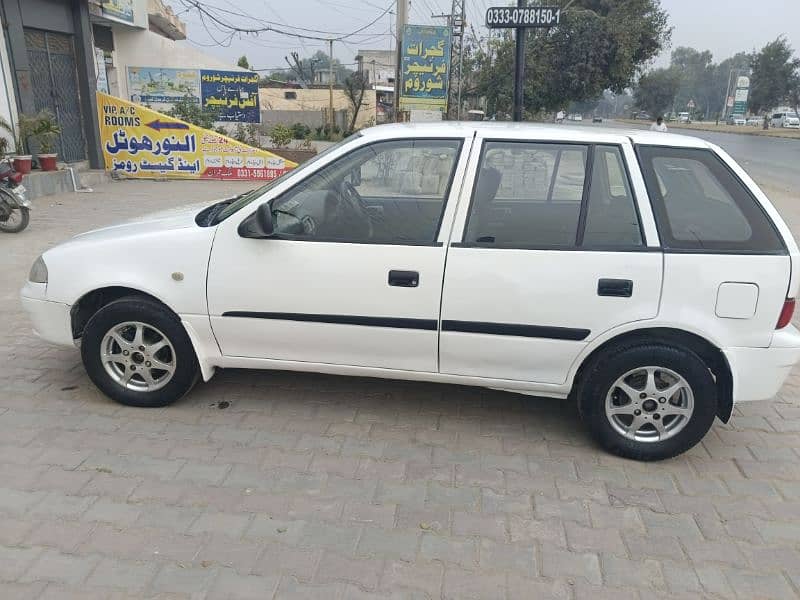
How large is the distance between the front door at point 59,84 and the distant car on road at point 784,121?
76.7m

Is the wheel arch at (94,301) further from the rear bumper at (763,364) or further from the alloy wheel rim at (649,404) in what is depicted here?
the rear bumper at (763,364)

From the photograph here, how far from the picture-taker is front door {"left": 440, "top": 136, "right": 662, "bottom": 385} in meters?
3.24

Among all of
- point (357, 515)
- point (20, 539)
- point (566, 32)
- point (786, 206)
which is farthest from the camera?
point (566, 32)

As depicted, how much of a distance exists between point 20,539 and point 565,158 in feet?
10.4

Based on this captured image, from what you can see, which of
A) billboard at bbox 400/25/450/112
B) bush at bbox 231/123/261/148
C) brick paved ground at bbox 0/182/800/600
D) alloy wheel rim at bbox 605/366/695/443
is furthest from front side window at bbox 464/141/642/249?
bush at bbox 231/123/261/148

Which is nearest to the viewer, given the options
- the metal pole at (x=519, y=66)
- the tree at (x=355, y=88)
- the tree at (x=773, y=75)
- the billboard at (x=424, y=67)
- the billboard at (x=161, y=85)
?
the metal pole at (x=519, y=66)

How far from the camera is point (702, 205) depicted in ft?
10.8

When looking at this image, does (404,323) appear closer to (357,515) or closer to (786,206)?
(357,515)

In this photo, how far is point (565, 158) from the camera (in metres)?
3.46

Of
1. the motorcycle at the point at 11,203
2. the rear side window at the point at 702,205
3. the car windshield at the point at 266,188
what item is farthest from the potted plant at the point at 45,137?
the rear side window at the point at 702,205

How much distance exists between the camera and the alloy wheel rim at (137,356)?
12.1 ft

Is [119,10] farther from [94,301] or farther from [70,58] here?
[94,301]

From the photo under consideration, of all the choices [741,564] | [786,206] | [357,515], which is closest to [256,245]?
[357,515]

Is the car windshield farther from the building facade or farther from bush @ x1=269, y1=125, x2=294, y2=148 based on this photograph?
bush @ x1=269, y1=125, x2=294, y2=148
